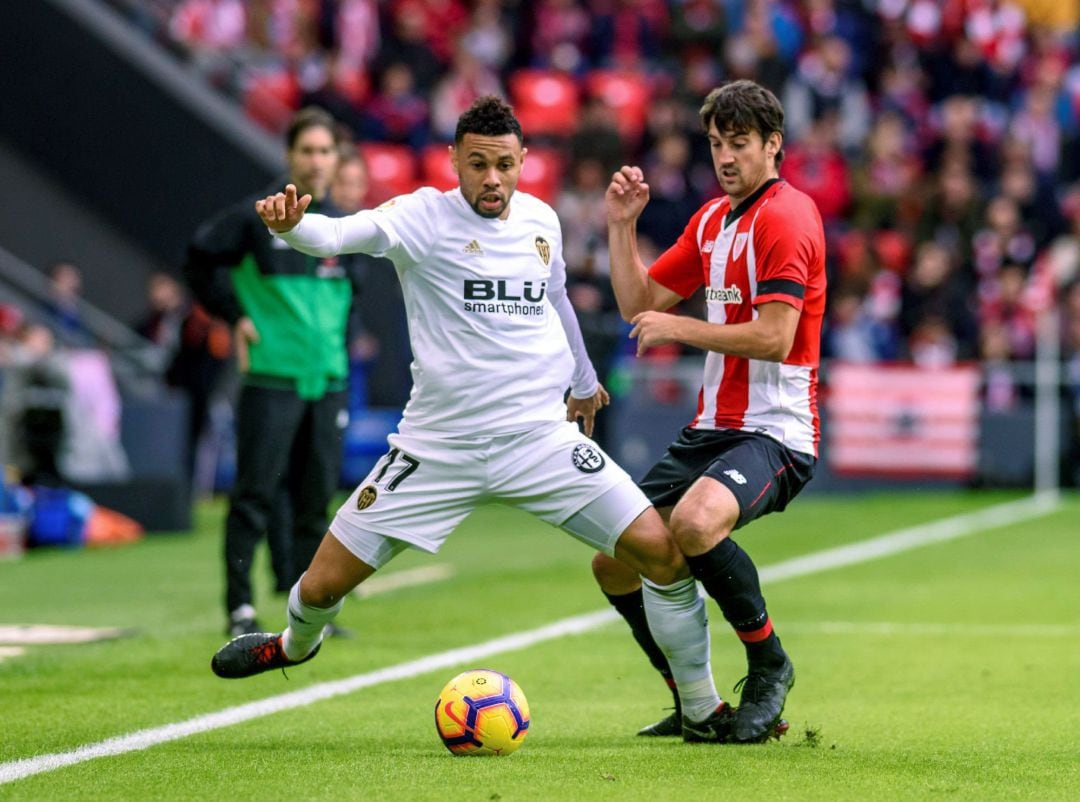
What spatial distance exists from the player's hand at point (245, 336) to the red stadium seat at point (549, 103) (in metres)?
14.1

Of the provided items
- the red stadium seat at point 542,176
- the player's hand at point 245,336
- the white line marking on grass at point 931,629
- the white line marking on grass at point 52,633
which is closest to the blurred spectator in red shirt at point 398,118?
the red stadium seat at point 542,176

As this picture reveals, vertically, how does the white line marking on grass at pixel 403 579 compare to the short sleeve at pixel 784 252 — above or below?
below

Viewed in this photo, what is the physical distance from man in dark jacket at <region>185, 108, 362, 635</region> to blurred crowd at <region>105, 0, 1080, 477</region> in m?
9.25

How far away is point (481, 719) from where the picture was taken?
6.44 meters

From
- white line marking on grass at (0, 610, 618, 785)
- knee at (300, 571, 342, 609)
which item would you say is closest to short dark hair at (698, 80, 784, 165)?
knee at (300, 571, 342, 609)

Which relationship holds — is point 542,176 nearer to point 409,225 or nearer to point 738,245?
point 738,245

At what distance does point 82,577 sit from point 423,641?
172 inches

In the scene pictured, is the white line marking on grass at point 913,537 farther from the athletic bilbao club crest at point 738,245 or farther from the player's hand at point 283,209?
the player's hand at point 283,209

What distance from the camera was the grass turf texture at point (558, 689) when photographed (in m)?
5.96

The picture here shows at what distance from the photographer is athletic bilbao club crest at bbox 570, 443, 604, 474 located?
6.65m

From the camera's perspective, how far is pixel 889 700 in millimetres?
7930

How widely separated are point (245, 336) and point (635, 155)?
13756 mm

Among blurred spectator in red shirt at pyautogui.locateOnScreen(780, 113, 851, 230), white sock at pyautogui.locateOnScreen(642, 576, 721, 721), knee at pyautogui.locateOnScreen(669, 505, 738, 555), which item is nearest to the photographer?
knee at pyautogui.locateOnScreen(669, 505, 738, 555)

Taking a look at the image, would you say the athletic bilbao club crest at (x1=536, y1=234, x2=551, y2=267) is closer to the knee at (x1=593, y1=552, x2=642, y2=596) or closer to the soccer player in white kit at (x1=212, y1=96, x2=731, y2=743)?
the soccer player in white kit at (x1=212, y1=96, x2=731, y2=743)
